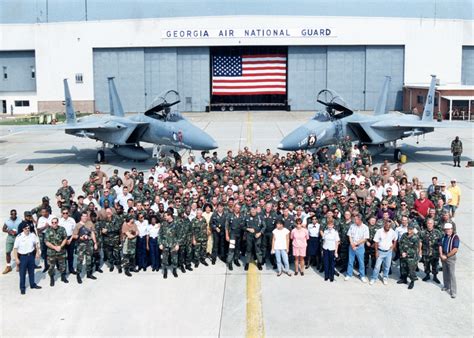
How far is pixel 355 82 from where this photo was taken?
49.9 metres

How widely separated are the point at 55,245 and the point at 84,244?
0.49 m

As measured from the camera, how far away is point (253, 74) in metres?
50.5

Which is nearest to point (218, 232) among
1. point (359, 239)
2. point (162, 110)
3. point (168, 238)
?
point (168, 238)

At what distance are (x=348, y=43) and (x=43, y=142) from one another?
29268mm

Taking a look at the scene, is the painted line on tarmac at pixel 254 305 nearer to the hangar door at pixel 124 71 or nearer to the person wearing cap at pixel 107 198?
the person wearing cap at pixel 107 198

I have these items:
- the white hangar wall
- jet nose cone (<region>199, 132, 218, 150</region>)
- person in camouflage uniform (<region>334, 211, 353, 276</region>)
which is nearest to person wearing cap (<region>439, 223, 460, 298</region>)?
person in camouflage uniform (<region>334, 211, 353, 276</region>)

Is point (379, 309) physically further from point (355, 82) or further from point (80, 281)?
point (355, 82)

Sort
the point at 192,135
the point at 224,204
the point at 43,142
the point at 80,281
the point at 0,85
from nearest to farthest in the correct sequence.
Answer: the point at 80,281 < the point at 224,204 < the point at 192,135 < the point at 43,142 < the point at 0,85

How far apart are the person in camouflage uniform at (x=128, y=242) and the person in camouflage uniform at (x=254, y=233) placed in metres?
2.01

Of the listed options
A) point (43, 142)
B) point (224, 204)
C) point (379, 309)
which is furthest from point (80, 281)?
point (43, 142)

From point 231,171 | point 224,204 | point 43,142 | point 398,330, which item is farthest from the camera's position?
point 43,142

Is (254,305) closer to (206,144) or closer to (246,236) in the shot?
(246,236)

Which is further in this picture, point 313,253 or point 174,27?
point 174,27

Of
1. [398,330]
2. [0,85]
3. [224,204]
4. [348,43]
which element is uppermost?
[348,43]
